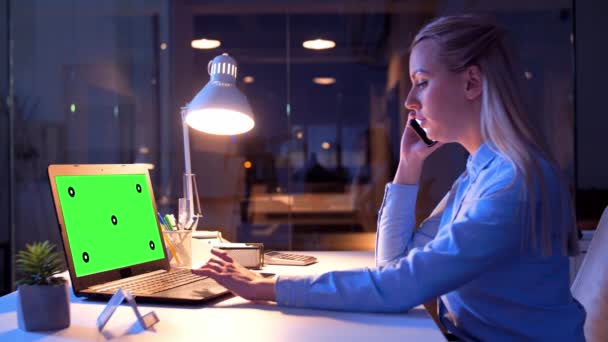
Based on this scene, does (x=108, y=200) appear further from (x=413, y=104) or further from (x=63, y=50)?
(x=63, y=50)

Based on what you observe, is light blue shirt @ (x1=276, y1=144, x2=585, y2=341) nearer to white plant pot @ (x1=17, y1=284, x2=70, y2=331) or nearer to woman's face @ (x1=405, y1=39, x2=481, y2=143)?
woman's face @ (x1=405, y1=39, x2=481, y2=143)

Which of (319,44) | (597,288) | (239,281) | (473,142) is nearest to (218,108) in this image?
(239,281)

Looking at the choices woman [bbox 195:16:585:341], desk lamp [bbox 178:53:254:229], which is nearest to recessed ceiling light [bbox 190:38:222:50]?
desk lamp [bbox 178:53:254:229]

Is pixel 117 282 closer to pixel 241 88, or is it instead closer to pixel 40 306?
pixel 40 306

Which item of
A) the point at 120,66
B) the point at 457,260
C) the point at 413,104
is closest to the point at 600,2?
the point at 120,66

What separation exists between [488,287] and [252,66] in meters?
3.98

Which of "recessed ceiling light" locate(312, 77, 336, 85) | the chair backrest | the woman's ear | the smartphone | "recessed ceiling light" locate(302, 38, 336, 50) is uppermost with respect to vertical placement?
"recessed ceiling light" locate(302, 38, 336, 50)

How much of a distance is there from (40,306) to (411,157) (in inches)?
37.9

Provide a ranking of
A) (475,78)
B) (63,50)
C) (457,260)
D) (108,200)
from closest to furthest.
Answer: (457,260)
(475,78)
(108,200)
(63,50)

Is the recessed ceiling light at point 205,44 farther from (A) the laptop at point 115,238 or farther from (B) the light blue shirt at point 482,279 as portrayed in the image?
(B) the light blue shirt at point 482,279

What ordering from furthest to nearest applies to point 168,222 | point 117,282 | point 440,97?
point 168,222 → point 117,282 → point 440,97

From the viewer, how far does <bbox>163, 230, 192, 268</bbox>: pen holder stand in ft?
5.79

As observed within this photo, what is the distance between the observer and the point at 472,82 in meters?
1.24

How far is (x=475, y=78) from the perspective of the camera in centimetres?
123
